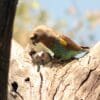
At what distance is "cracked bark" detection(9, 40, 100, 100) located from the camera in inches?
68.4

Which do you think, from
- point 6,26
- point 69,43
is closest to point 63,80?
point 69,43

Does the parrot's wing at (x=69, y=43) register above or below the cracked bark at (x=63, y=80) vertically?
above

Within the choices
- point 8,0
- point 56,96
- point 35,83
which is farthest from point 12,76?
point 8,0

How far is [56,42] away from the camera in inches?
→ 72.7

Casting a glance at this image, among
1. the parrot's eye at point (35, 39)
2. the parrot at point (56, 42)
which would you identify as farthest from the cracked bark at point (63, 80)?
the parrot's eye at point (35, 39)

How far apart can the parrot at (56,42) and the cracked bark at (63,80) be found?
0.13 ft

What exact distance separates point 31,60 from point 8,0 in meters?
0.89

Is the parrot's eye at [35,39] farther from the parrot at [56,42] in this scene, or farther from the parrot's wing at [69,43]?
the parrot's wing at [69,43]

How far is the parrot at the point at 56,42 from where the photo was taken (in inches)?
71.2

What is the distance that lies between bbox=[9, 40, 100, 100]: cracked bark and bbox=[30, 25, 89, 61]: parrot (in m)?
0.04

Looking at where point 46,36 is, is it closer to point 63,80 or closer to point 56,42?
point 56,42

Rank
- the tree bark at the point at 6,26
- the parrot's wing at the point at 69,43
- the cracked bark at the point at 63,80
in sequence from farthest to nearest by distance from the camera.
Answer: the parrot's wing at the point at 69,43 → the cracked bark at the point at 63,80 → the tree bark at the point at 6,26

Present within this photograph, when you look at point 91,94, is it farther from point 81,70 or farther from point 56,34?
point 56,34

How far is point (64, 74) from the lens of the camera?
6.10 ft
